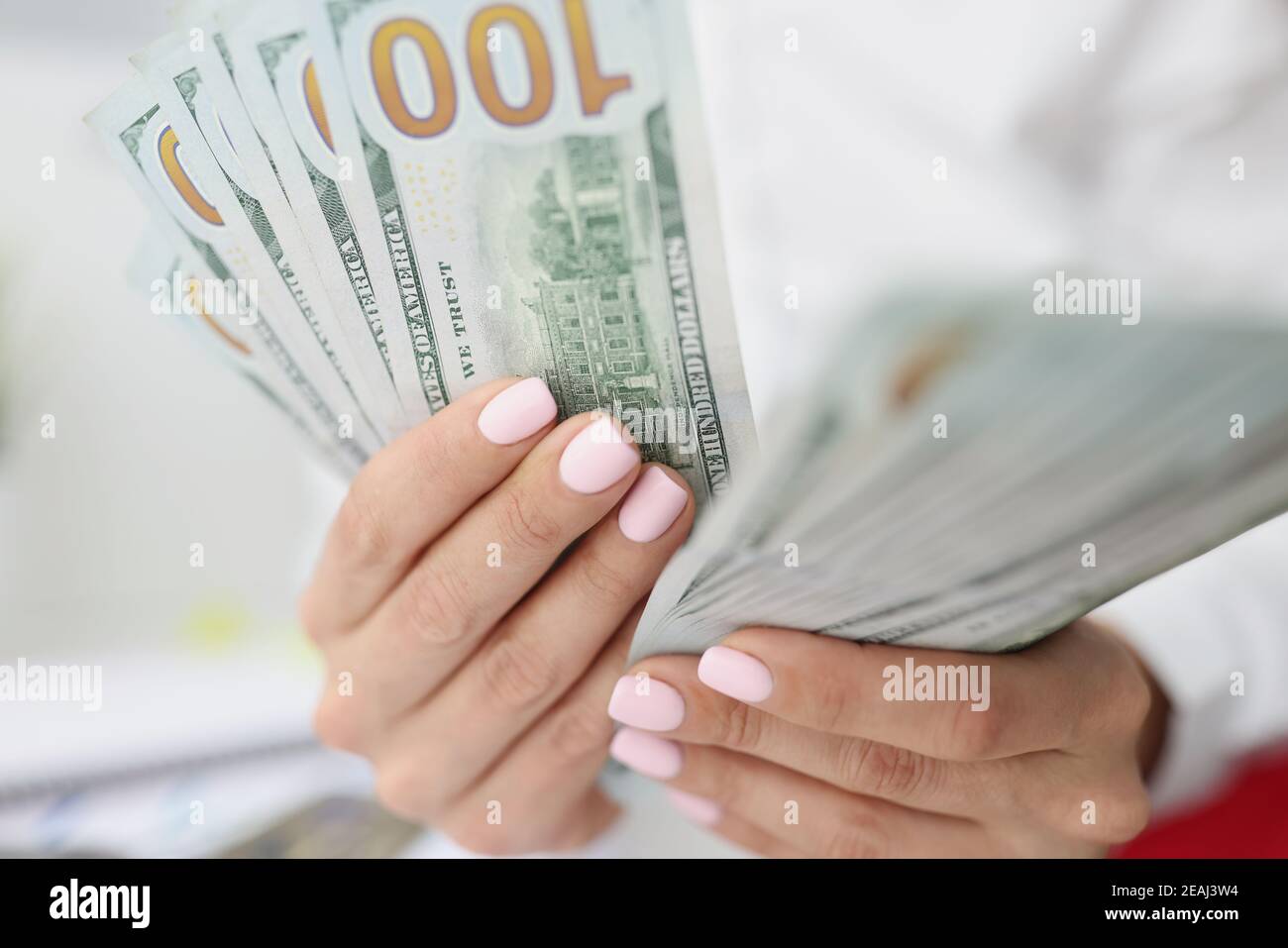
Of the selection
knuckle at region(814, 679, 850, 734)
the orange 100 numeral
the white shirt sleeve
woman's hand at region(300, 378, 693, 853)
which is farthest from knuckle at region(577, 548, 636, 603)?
the white shirt sleeve

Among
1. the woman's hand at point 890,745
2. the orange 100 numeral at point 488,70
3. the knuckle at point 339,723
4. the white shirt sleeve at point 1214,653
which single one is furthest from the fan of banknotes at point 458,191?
the white shirt sleeve at point 1214,653

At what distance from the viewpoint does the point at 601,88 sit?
386mm

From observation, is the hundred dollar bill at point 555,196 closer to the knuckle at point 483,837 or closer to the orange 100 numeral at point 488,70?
the orange 100 numeral at point 488,70

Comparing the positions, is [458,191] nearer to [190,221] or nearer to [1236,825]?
[190,221]

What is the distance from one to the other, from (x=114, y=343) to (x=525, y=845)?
1.00 meters

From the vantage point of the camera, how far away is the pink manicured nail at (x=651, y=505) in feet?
1.45

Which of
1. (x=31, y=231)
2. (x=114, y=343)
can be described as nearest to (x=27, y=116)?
(x=31, y=231)

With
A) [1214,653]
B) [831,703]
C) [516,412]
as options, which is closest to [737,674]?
[831,703]

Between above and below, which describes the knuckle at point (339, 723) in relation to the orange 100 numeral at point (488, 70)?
below

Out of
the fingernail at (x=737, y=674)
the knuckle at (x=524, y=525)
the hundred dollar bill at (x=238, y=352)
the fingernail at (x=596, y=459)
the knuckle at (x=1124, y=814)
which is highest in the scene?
the hundred dollar bill at (x=238, y=352)

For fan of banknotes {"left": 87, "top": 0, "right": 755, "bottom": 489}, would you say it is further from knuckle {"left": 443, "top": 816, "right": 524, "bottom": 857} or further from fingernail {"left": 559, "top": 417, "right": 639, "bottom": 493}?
knuckle {"left": 443, "top": 816, "right": 524, "bottom": 857}

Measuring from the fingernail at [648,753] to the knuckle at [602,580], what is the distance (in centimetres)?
11

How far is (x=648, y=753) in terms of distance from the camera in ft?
1.82

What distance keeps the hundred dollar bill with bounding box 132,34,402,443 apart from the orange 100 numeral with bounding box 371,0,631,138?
78mm
